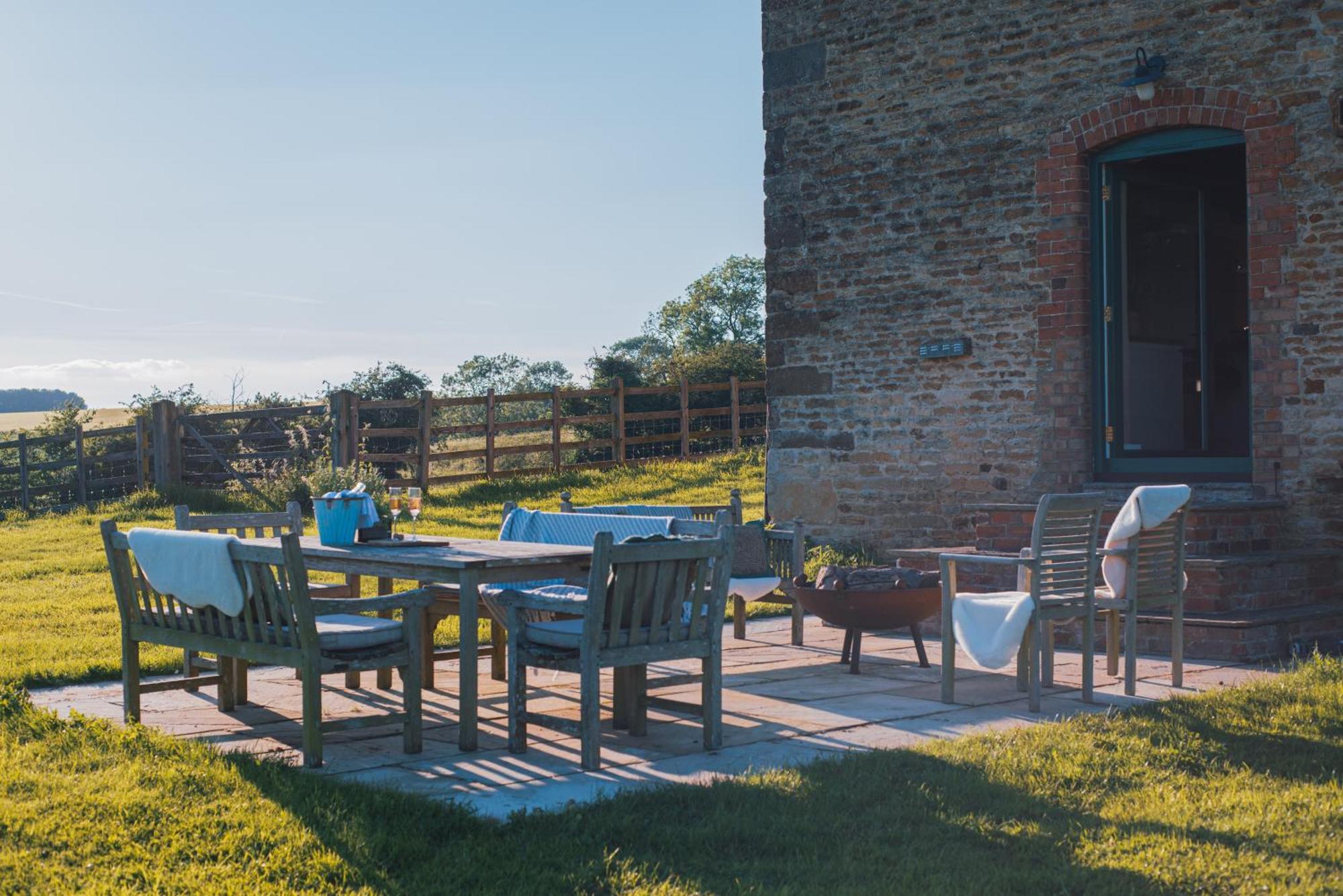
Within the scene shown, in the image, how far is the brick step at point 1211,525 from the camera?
25.0ft

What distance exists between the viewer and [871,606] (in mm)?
6484

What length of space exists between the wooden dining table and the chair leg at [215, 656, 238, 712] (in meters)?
0.54

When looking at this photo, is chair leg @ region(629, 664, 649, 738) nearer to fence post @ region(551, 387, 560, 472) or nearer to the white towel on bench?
the white towel on bench

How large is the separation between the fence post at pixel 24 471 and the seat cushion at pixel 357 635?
14823 millimetres

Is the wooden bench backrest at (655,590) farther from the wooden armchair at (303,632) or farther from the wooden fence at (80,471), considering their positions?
the wooden fence at (80,471)

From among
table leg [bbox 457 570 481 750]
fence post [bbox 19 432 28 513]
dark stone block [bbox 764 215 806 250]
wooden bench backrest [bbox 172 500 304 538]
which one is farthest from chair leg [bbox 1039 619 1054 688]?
fence post [bbox 19 432 28 513]

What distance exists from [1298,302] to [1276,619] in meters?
1.95

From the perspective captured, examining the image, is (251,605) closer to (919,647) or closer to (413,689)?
(413,689)

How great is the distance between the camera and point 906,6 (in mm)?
9586

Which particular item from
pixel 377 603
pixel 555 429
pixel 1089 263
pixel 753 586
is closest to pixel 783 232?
pixel 1089 263

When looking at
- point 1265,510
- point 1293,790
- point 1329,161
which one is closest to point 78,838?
point 1293,790

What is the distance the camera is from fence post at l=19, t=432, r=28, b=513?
18047mm

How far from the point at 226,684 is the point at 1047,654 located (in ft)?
12.0

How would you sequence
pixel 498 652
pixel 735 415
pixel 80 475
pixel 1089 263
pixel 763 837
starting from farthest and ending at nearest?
1. pixel 735 415
2. pixel 80 475
3. pixel 1089 263
4. pixel 498 652
5. pixel 763 837
